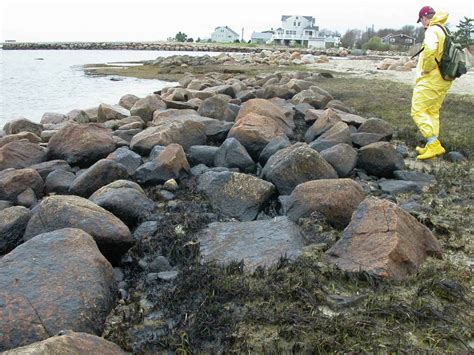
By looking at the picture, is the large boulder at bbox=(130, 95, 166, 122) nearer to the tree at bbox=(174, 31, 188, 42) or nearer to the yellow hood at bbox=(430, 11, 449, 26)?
the yellow hood at bbox=(430, 11, 449, 26)

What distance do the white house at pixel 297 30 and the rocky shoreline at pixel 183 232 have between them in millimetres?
80363

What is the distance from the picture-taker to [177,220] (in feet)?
14.7

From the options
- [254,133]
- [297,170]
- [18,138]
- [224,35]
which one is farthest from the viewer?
[224,35]

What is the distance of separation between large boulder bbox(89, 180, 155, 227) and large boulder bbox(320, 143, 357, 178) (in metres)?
2.28

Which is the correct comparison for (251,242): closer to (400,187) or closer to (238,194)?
(238,194)

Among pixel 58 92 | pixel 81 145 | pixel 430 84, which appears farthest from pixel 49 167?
pixel 58 92

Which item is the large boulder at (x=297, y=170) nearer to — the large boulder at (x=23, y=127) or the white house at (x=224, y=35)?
the large boulder at (x=23, y=127)

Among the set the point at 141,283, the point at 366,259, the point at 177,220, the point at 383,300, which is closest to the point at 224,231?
the point at 177,220

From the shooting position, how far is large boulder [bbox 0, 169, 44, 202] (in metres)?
5.30

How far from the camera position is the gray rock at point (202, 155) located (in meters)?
6.30

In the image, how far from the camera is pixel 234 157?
603cm

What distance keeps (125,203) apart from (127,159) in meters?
1.76

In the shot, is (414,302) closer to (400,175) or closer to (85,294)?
(85,294)

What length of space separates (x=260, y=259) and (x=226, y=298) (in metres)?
0.58
